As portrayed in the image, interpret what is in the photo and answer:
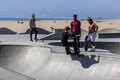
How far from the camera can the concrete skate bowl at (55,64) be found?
1420 cm

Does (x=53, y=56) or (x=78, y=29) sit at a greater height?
(x=78, y=29)

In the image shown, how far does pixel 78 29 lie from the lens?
15.2 meters

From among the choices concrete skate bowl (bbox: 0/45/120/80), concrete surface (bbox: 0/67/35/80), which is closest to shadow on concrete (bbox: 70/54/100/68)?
concrete skate bowl (bbox: 0/45/120/80)

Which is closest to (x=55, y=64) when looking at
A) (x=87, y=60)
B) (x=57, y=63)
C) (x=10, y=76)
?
(x=57, y=63)

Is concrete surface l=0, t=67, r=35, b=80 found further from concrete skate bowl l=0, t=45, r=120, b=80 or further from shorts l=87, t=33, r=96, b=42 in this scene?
shorts l=87, t=33, r=96, b=42

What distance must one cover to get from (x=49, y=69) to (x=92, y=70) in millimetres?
2321

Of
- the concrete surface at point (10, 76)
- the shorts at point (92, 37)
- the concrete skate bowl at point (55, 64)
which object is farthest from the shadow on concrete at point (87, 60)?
the concrete surface at point (10, 76)

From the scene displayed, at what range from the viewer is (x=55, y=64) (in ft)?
52.7

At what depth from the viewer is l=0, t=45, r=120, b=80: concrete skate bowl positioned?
14195mm

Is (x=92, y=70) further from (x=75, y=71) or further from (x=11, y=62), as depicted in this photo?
(x=11, y=62)

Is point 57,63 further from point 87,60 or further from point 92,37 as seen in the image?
point 92,37

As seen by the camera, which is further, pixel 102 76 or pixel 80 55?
pixel 80 55

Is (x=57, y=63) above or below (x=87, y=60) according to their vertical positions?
below

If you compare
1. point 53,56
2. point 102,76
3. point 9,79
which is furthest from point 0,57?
point 9,79
